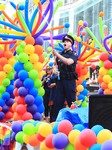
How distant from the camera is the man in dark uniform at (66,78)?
166 inches

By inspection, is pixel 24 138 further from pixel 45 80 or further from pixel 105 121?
pixel 45 80

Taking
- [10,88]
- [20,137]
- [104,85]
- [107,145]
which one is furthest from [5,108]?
[107,145]

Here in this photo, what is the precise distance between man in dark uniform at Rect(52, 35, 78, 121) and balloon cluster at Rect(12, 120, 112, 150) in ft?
7.42

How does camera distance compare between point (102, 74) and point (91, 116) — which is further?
point (102, 74)

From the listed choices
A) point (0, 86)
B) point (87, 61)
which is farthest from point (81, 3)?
point (0, 86)

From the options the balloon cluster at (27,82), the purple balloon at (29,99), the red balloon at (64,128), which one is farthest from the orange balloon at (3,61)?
the red balloon at (64,128)

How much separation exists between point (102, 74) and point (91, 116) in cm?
393

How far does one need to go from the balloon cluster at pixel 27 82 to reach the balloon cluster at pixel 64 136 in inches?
95.3

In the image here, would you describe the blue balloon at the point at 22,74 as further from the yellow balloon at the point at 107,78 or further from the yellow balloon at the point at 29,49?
the yellow balloon at the point at 107,78

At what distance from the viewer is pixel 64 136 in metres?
1.61

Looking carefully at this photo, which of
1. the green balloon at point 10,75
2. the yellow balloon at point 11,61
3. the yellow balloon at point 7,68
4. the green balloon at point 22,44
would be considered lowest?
the green balloon at point 10,75

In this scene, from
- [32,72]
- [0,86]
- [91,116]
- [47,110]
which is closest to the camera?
[91,116]

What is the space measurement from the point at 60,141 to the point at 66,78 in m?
2.89

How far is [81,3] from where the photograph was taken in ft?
75.9
